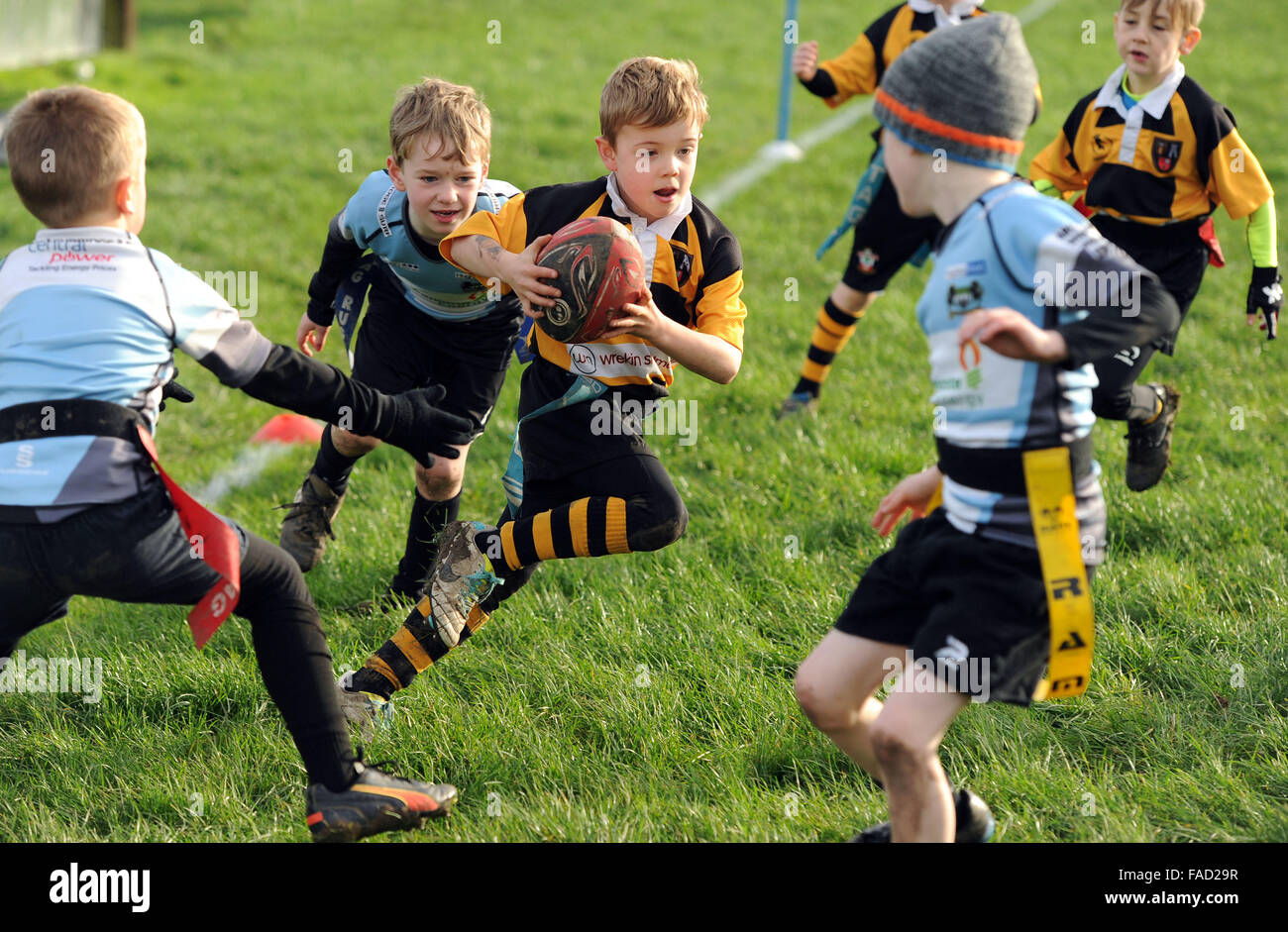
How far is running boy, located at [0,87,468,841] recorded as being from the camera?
107 inches

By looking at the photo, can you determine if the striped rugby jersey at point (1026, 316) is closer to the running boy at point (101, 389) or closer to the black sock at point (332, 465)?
the running boy at point (101, 389)

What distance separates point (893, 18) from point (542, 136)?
561cm

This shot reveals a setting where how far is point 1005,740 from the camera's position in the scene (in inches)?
137

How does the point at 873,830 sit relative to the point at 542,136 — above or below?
below

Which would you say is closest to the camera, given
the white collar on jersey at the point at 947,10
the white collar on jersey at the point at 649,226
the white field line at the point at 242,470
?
the white collar on jersey at the point at 649,226

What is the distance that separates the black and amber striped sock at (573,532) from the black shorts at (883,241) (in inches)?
119

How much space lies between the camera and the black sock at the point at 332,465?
186 inches

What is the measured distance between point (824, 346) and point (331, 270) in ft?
8.90

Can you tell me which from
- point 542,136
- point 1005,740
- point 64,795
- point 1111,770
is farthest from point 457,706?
point 542,136

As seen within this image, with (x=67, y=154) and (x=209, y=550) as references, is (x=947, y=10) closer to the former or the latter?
(x=67, y=154)

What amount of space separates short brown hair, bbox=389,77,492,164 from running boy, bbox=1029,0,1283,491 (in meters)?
2.27

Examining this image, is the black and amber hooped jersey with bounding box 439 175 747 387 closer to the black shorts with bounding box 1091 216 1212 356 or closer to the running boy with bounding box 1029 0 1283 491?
the running boy with bounding box 1029 0 1283 491

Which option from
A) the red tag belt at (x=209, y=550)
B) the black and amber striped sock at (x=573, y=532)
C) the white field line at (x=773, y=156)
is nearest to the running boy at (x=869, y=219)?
the black and amber striped sock at (x=573, y=532)

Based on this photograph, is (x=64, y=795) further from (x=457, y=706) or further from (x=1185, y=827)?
(x=1185, y=827)
